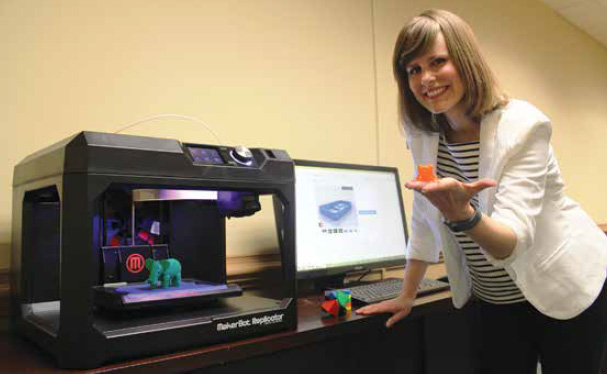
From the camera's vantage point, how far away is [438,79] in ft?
3.38

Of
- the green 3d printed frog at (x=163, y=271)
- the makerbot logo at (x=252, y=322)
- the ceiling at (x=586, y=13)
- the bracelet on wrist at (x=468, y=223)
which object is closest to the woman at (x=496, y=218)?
the bracelet on wrist at (x=468, y=223)

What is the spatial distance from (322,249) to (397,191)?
1.46ft

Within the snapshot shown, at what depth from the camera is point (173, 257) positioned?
1.01 m

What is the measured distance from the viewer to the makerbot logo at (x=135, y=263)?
936 millimetres

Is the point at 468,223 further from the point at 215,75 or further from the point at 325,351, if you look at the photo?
the point at 215,75

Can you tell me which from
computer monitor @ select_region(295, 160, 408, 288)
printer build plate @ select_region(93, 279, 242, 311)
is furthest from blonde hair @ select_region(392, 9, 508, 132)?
printer build plate @ select_region(93, 279, 242, 311)

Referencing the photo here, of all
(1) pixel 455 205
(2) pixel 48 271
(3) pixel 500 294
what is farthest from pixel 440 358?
(2) pixel 48 271

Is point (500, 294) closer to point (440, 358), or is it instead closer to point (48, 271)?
point (440, 358)

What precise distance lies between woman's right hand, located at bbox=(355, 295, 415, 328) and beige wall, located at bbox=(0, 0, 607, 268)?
1.53 ft

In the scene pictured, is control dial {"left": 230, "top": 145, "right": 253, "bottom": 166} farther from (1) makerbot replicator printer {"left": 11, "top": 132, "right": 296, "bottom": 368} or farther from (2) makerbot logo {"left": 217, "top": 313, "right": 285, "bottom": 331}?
(2) makerbot logo {"left": 217, "top": 313, "right": 285, "bottom": 331}

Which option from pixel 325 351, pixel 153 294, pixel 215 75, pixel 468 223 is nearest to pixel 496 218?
pixel 468 223

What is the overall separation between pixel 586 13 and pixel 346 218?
322 cm

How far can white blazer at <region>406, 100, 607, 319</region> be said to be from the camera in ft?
2.86

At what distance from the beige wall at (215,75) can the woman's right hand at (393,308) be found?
47 cm
